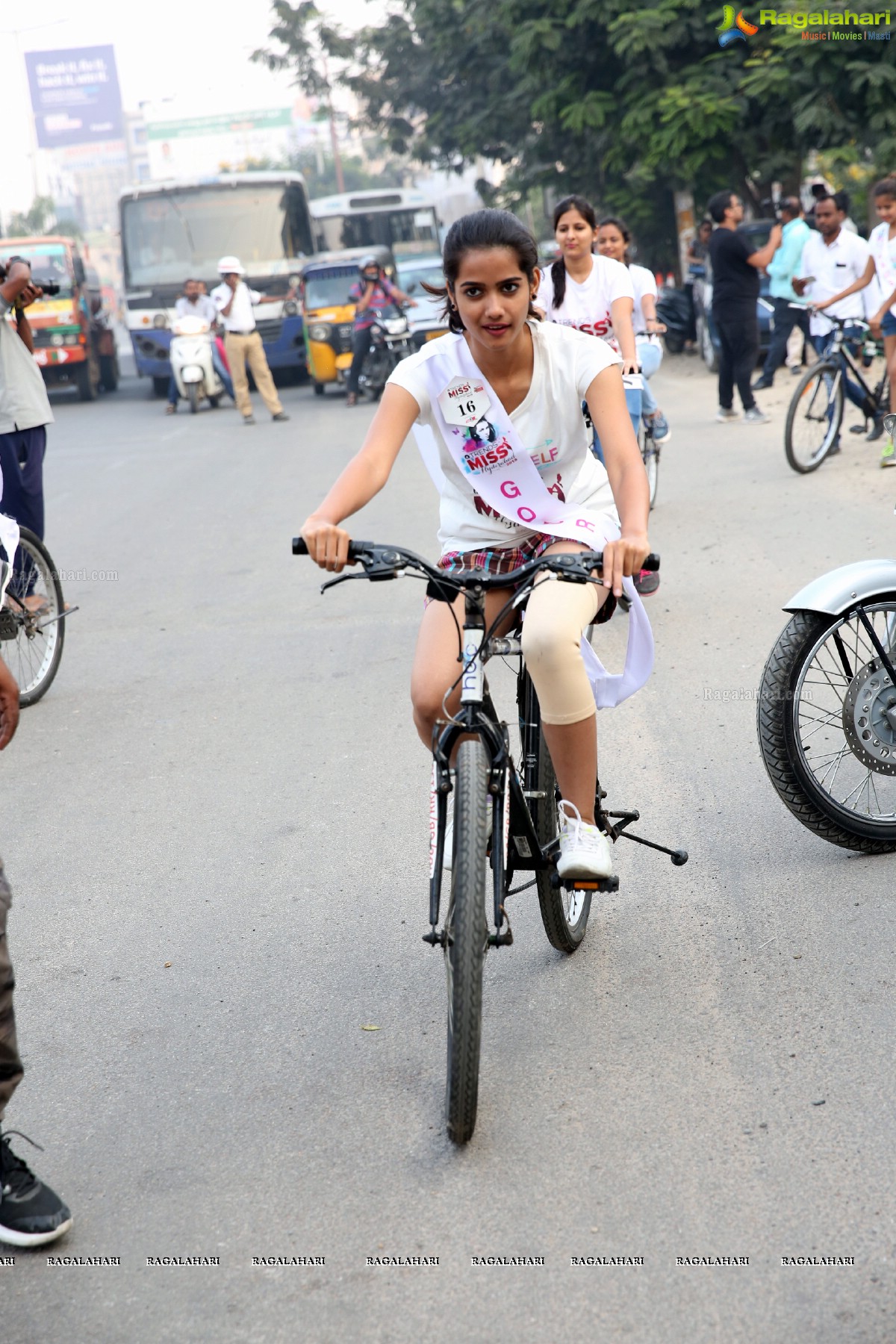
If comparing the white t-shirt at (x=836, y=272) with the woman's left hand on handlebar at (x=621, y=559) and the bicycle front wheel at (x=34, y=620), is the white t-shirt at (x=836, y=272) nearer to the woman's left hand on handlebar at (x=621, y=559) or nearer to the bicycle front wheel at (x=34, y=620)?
the bicycle front wheel at (x=34, y=620)

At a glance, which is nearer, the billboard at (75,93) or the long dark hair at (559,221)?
the long dark hair at (559,221)

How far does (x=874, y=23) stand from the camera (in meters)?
16.7

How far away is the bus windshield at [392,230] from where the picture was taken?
1232 inches

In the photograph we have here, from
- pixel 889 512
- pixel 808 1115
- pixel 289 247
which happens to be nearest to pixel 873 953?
pixel 808 1115

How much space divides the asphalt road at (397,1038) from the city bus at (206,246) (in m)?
16.7

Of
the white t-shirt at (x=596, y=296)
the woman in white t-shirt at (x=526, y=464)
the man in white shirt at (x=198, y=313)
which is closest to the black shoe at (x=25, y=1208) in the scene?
the woman in white t-shirt at (x=526, y=464)

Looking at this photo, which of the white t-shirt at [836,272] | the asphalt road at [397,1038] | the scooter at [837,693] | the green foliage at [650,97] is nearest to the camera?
→ the asphalt road at [397,1038]

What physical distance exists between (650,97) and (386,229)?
12300 mm

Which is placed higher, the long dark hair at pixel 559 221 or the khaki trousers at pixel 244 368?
the long dark hair at pixel 559 221

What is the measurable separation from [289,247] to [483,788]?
21.5 m

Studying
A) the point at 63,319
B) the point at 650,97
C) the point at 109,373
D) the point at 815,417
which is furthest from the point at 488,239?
the point at 109,373

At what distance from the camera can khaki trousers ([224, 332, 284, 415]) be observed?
1756 centimetres

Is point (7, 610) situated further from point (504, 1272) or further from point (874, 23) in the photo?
point (874, 23)

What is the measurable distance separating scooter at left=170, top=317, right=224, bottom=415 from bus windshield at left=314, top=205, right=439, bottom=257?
38.7ft
